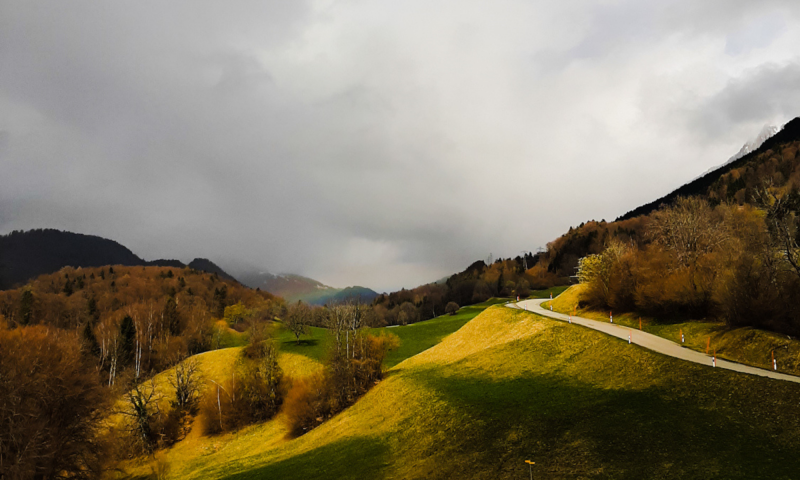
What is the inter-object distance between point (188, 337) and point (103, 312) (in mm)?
55736

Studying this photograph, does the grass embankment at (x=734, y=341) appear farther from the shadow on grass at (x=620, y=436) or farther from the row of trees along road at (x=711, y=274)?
the shadow on grass at (x=620, y=436)

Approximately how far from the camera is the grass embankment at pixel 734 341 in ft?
85.6

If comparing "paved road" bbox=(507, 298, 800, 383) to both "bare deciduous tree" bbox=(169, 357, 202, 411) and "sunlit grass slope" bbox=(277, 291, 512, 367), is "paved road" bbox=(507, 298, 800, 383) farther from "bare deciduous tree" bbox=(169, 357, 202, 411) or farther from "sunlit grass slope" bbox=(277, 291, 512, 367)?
"bare deciduous tree" bbox=(169, 357, 202, 411)

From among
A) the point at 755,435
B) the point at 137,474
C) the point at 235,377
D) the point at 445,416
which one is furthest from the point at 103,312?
the point at 755,435

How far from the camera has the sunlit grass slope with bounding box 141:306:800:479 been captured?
17.7m

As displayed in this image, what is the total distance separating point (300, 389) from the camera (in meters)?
55.9

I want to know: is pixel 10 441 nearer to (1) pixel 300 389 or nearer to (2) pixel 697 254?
(1) pixel 300 389

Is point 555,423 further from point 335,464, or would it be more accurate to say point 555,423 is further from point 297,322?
point 297,322

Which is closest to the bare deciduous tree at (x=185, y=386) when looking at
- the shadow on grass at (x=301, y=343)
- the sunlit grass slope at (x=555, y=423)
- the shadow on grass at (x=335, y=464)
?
the shadow on grass at (x=301, y=343)

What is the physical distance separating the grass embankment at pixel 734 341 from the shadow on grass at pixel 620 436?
855 centimetres

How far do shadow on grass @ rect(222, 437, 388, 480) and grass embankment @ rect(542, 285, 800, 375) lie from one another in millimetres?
28220

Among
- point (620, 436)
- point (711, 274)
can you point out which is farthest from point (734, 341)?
point (620, 436)

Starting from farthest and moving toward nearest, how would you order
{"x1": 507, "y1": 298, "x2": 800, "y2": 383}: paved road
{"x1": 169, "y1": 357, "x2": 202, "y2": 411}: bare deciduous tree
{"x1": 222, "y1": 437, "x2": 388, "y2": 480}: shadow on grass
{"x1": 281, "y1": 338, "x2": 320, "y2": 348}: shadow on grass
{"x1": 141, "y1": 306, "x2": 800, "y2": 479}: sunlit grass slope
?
{"x1": 281, "y1": 338, "x2": 320, "y2": 348}: shadow on grass
{"x1": 169, "y1": 357, "x2": 202, "y2": 411}: bare deciduous tree
{"x1": 222, "y1": 437, "x2": 388, "y2": 480}: shadow on grass
{"x1": 507, "y1": 298, "x2": 800, "y2": 383}: paved road
{"x1": 141, "y1": 306, "x2": 800, "y2": 479}: sunlit grass slope

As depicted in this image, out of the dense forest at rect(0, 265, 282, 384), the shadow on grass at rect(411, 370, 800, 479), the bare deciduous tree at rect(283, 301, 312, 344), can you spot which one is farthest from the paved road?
the dense forest at rect(0, 265, 282, 384)
